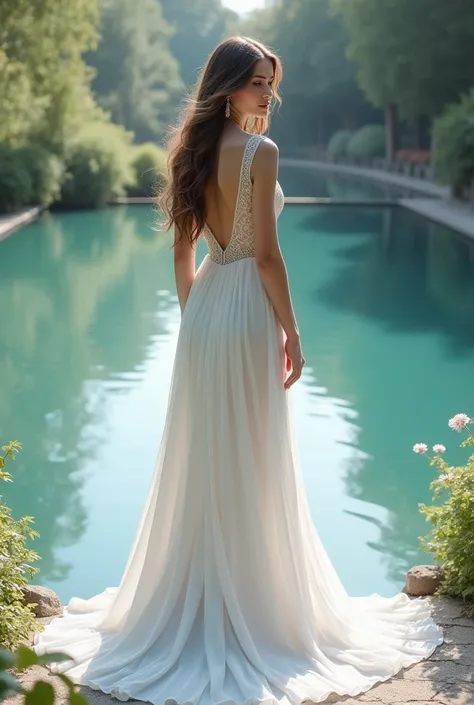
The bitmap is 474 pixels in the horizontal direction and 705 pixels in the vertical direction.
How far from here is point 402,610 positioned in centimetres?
305

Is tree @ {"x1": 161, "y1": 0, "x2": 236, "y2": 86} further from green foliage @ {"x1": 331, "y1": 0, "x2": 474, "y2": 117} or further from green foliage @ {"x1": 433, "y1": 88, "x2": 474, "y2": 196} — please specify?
green foliage @ {"x1": 433, "y1": 88, "x2": 474, "y2": 196}

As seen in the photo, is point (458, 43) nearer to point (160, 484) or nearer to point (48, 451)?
point (48, 451)

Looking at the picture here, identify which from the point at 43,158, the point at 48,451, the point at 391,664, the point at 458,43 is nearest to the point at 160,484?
the point at 391,664

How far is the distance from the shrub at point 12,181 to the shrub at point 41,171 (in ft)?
0.97

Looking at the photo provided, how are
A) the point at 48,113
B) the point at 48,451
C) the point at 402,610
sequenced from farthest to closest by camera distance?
the point at 48,113 < the point at 48,451 < the point at 402,610

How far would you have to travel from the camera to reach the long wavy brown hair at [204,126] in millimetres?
2633

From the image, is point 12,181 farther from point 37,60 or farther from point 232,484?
point 232,484

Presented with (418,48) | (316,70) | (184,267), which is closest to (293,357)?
(184,267)

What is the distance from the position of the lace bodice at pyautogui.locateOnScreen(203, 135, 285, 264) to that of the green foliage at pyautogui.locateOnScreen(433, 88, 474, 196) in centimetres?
1926

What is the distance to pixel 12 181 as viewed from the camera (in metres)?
20.0

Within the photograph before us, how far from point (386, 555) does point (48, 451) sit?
2391 millimetres

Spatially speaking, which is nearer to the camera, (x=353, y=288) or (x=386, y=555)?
(x=386, y=555)

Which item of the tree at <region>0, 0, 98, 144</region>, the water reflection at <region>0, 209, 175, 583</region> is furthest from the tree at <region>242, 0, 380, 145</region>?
the water reflection at <region>0, 209, 175, 583</region>

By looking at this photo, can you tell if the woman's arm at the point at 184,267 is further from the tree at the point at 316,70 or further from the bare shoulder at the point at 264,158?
the tree at the point at 316,70
